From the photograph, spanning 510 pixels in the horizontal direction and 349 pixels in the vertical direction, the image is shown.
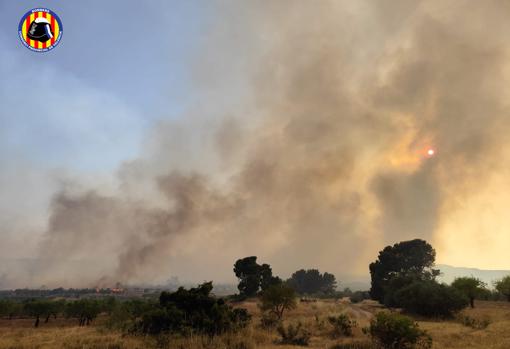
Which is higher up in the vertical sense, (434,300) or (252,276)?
(252,276)

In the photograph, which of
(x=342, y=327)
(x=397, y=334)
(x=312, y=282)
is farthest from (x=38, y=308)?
(x=312, y=282)

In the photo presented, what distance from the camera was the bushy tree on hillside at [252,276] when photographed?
73500 mm

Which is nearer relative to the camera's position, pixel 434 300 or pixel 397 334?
pixel 397 334

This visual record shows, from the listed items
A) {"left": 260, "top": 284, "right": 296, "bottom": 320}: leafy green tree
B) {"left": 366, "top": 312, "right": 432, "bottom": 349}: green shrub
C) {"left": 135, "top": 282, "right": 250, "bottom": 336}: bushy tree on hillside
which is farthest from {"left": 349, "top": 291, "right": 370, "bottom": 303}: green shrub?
{"left": 366, "top": 312, "right": 432, "bottom": 349}: green shrub

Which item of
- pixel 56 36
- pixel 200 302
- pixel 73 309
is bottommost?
pixel 73 309

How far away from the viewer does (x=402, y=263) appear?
8000 centimetres

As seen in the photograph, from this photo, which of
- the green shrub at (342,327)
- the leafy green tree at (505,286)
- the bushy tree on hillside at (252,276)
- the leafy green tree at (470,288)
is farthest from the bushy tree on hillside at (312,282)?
the green shrub at (342,327)

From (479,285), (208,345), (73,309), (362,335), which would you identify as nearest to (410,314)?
(479,285)

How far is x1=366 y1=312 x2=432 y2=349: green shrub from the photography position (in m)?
17.9

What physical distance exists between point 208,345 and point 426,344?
44.9 feet

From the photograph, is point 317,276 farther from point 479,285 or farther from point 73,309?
point 73,309

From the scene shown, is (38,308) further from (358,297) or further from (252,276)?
(358,297)

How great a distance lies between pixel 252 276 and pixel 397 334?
59.3 metres

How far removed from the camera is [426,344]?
1903cm
